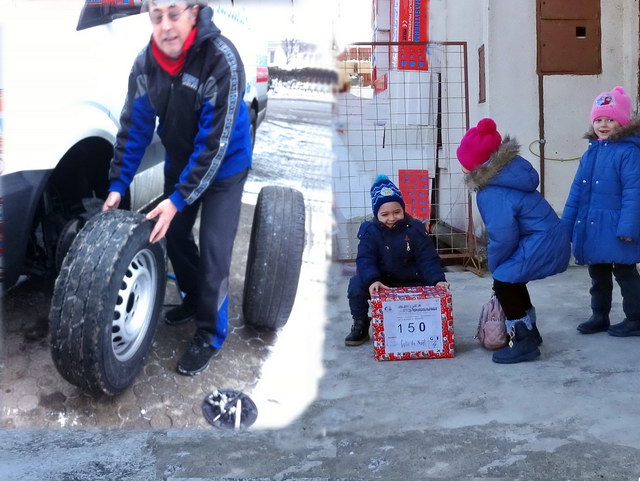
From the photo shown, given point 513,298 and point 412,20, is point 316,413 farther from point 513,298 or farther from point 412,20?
point 412,20

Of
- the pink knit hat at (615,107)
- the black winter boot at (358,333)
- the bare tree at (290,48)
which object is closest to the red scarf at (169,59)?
the bare tree at (290,48)

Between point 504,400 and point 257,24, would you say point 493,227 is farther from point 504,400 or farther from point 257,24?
point 257,24

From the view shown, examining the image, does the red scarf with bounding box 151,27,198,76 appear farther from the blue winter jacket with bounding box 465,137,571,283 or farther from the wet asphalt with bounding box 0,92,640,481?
the blue winter jacket with bounding box 465,137,571,283

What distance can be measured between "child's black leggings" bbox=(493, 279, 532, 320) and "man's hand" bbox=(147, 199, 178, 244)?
4.60 feet

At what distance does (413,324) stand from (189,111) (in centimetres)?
129

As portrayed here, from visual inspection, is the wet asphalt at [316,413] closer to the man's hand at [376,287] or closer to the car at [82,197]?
the car at [82,197]

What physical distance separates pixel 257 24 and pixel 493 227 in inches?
51.2

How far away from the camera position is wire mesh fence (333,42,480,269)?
454 cm

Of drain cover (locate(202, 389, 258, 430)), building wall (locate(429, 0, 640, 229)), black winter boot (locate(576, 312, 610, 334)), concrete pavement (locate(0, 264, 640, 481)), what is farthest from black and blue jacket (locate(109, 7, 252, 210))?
building wall (locate(429, 0, 640, 229))

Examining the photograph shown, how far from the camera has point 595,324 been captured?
10.4ft

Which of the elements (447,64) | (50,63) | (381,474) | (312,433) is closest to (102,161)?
(50,63)

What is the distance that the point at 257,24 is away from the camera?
203 centimetres

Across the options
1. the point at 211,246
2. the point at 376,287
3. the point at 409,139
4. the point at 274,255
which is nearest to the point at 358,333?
the point at 376,287

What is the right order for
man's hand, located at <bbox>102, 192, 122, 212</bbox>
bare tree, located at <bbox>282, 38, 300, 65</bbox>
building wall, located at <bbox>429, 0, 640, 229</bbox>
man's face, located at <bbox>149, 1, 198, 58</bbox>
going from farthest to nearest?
building wall, located at <bbox>429, 0, 640, 229</bbox> < man's hand, located at <bbox>102, 192, 122, 212</bbox> < bare tree, located at <bbox>282, 38, 300, 65</bbox> < man's face, located at <bbox>149, 1, 198, 58</bbox>
